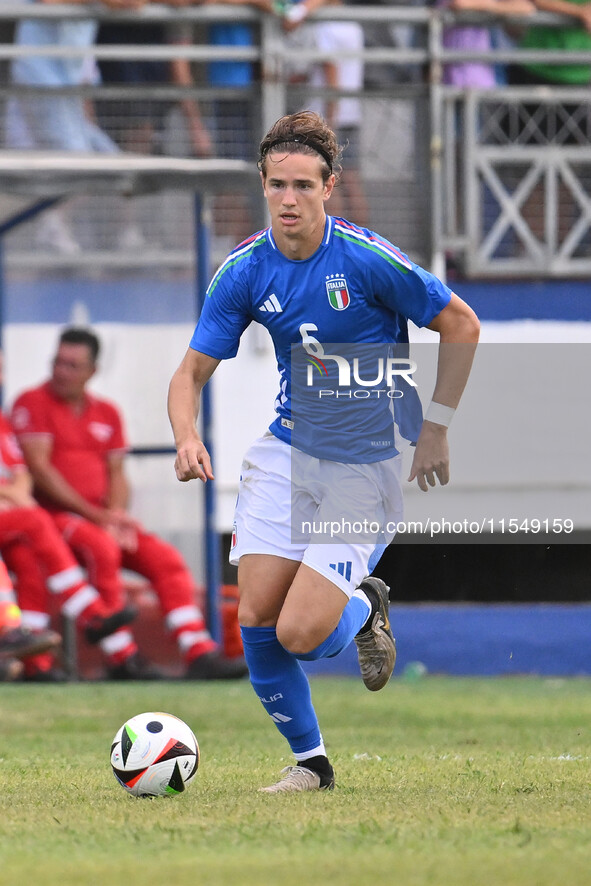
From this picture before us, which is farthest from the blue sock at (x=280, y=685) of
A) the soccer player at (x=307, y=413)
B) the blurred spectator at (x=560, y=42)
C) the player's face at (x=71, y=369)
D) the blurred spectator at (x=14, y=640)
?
the blurred spectator at (x=560, y=42)

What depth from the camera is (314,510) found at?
17.4 feet

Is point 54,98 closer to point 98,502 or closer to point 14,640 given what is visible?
point 98,502

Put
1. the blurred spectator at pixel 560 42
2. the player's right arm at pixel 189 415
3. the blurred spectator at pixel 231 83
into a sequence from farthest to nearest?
the blurred spectator at pixel 560 42, the blurred spectator at pixel 231 83, the player's right arm at pixel 189 415

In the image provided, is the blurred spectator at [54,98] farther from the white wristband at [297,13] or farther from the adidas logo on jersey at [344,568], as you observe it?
the adidas logo on jersey at [344,568]

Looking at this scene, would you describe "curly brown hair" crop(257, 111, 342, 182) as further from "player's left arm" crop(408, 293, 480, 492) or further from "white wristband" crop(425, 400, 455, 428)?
"white wristband" crop(425, 400, 455, 428)

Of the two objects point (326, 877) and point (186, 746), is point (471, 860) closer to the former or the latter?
point (326, 877)

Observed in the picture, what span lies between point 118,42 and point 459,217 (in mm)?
3147

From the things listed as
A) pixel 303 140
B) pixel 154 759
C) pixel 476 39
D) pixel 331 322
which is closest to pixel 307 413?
pixel 331 322

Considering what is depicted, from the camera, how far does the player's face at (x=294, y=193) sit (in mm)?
5160

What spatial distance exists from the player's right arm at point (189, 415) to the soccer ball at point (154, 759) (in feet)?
2.91

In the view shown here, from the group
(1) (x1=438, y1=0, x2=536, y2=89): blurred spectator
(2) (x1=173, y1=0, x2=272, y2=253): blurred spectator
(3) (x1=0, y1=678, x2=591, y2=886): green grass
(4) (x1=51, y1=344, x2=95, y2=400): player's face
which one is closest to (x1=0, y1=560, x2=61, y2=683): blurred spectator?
(3) (x1=0, y1=678, x2=591, y2=886): green grass

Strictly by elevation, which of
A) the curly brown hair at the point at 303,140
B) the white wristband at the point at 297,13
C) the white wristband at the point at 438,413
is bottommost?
the white wristband at the point at 438,413

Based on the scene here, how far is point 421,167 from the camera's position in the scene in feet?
41.4

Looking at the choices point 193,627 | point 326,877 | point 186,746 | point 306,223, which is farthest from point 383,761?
point 193,627
